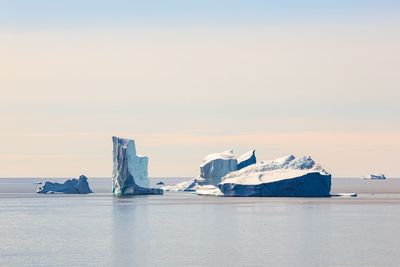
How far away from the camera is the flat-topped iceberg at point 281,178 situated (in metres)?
99.2

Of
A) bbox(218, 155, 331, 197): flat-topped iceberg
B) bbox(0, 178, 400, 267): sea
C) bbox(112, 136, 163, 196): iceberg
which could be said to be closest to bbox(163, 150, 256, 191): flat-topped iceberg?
bbox(218, 155, 331, 197): flat-topped iceberg

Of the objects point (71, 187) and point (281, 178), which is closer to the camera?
point (281, 178)

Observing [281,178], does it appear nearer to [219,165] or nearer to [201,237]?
[219,165]

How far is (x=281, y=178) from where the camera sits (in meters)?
99.6

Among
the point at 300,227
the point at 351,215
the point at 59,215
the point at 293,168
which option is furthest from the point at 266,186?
the point at 300,227

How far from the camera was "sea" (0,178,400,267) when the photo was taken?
44.3 metres

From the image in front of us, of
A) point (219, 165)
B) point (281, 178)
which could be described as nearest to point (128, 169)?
point (219, 165)

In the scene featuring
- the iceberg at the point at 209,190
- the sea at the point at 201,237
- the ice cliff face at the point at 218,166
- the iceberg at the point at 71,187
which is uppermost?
the ice cliff face at the point at 218,166

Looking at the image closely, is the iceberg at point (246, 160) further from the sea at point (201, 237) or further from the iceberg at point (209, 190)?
the sea at point (201, 237)

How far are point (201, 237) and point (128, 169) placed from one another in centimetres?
4885

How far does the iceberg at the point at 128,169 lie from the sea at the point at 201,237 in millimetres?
15734

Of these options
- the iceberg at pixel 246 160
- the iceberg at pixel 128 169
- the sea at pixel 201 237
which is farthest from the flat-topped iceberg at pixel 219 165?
the sea at pixel 201 237

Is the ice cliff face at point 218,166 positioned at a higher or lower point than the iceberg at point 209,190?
higher

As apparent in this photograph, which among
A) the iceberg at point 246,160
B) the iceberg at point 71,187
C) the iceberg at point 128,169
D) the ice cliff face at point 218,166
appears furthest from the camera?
the iceberg at point 71,187
